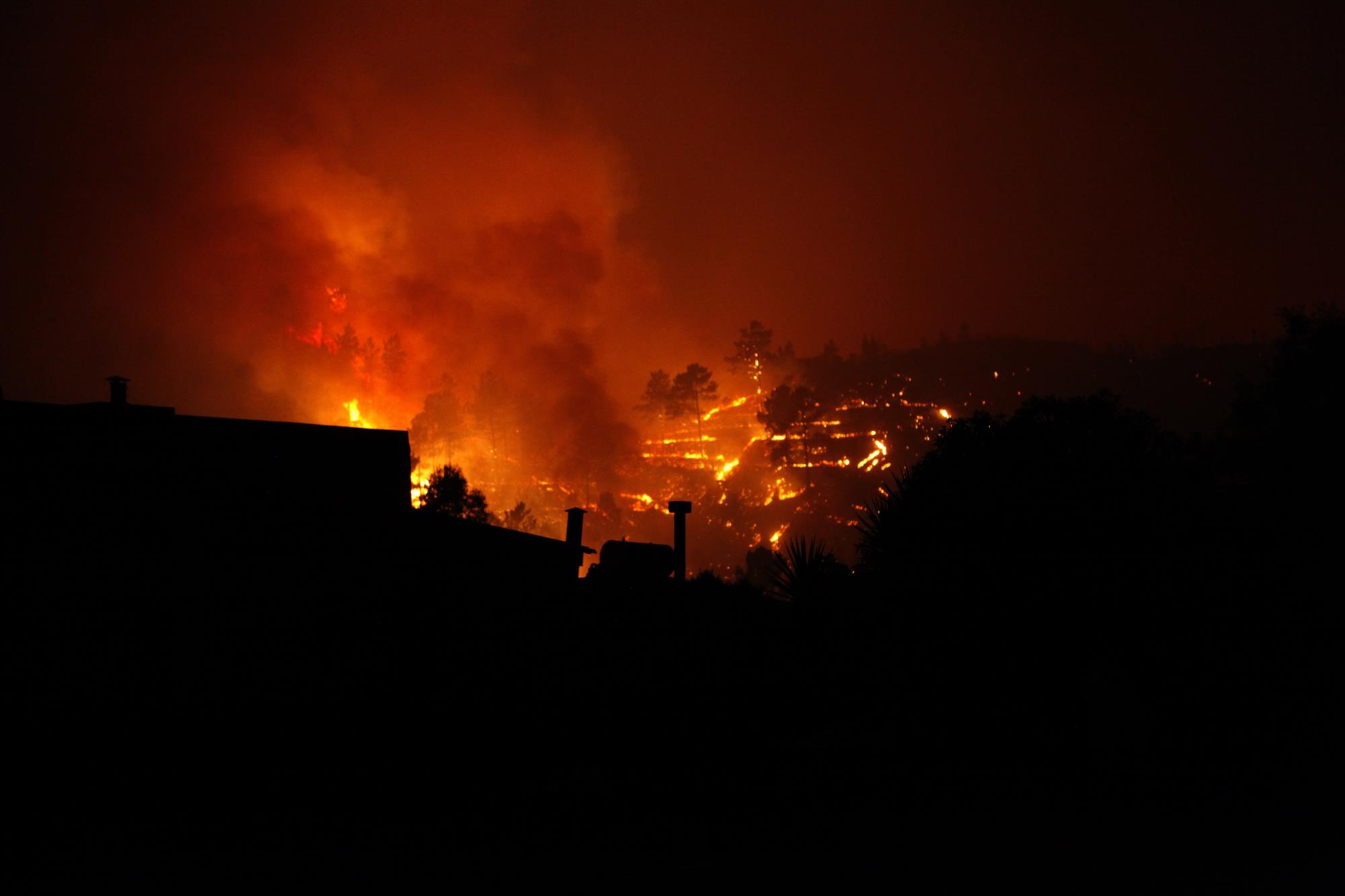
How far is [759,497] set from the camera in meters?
101

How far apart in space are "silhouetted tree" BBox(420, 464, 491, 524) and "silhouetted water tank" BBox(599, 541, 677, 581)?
2341cm

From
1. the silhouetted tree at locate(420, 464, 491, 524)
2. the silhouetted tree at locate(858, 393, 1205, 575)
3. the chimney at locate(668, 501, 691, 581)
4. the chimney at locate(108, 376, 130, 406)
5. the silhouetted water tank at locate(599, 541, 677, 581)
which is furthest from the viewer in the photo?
the silhouetted tree at locate(420, 464, 491, 524)

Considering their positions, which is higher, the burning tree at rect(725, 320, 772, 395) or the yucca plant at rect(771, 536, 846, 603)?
the burning tree at rect(725, 320, 772, 395)

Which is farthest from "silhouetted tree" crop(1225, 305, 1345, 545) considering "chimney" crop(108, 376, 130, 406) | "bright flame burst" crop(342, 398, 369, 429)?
"bright flame burst" crop(342, 398, 369, 429)

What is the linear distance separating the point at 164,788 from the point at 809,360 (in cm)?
13372

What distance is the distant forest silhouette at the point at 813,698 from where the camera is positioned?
34.4ft

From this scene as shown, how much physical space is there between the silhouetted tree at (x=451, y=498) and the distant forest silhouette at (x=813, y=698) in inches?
1169

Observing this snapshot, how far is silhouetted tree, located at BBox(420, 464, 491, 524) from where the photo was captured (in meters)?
45.5

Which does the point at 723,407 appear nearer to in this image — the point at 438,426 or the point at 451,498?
the point at 438,426

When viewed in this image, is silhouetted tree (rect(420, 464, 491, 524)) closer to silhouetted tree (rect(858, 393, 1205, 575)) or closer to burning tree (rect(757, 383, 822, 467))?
silhouetted tree (rect(858, 393, 1205, 575))

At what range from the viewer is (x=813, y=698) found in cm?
1558

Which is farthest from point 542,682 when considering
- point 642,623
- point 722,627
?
point 722,627

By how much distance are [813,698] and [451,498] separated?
34558mm

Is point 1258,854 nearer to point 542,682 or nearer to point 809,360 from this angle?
point 542,682
